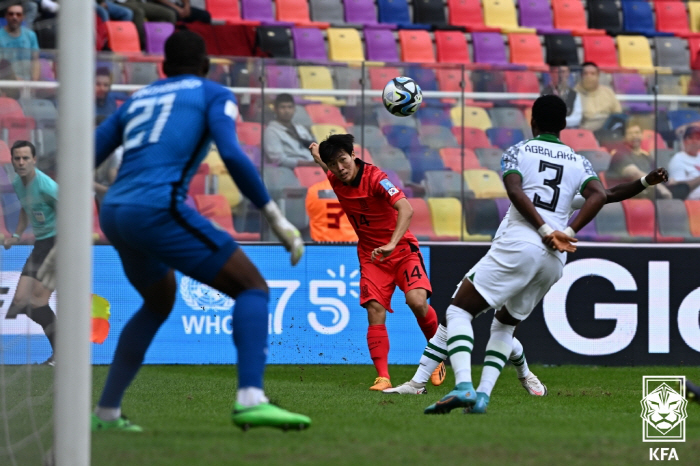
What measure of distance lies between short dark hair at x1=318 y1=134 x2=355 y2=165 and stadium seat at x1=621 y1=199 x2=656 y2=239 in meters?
4.51

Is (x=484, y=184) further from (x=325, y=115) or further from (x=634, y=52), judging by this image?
(x=634, y=52)

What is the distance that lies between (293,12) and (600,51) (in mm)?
4470

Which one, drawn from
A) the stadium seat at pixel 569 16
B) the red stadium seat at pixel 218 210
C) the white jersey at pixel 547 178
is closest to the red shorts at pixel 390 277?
the white jersey at pixel 547 178

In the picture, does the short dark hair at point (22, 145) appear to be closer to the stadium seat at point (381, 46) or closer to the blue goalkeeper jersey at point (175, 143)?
the blue goalkeeper jersey at point (175, 143)

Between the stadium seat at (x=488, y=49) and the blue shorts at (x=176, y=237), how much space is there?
1079 cm

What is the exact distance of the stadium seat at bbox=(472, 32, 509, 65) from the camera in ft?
49.2

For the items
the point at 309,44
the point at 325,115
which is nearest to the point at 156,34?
the point at 309,44

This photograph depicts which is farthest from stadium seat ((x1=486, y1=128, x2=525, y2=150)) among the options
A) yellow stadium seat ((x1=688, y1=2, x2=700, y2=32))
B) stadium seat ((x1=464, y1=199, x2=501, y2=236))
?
yellow stadium seat ((x1=688, y1=2, x2=700, y2=32))

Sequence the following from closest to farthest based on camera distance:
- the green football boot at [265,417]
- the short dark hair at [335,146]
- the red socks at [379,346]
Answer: the green football boot at [265,417] < the short dark hair at [335,146] < the red socks at [379,346]

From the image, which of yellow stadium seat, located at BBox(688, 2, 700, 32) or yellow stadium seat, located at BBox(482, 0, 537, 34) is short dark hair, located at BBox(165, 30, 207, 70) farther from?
yellow stadium seat, located at BBox(688, 2, 700, 32)

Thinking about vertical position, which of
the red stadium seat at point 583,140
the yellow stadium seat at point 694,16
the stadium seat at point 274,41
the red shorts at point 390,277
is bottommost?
the red shorts at point 390,277

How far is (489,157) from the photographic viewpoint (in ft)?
37.3

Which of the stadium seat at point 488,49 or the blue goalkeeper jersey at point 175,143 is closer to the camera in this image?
the blue goalkeeper jersey at point 175,143

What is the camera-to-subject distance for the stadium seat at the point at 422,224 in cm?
1114
